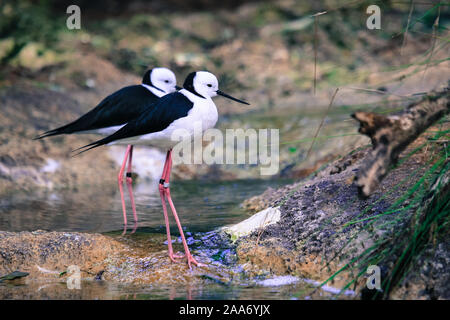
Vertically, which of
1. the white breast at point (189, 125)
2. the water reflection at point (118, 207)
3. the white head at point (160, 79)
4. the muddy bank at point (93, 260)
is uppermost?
the white head at point (160, 79)

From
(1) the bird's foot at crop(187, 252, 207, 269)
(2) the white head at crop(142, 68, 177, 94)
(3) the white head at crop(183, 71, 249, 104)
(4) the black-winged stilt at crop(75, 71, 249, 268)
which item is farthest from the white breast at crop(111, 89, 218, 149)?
(2) the white head at crop(142, 68, 177, 94)

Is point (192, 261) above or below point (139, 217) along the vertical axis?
below

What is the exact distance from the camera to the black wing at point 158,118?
4531 mm

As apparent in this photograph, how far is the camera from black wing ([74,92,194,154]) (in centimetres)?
453

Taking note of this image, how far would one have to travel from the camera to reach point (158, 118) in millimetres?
4547

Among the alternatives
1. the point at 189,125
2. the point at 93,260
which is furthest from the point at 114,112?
the point at 93,260

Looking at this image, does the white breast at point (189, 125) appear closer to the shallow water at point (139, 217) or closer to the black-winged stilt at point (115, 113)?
the shallow water at point (139, 217)

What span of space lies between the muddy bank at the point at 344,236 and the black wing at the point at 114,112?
1861 millimetres

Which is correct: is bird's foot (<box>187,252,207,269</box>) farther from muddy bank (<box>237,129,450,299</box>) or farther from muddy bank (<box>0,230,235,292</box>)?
muddy bank (<box>237,129,450,299</box>)

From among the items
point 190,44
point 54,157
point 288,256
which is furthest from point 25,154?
point 190,44

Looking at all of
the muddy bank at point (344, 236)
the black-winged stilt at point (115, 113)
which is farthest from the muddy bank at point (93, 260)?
the black-winged stilt at point (115, 113)

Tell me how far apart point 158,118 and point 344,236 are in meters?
1.69

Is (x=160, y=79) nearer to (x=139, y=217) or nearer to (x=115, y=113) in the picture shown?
(x=115, y=113)

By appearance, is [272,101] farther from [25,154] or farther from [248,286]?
[248,286]
